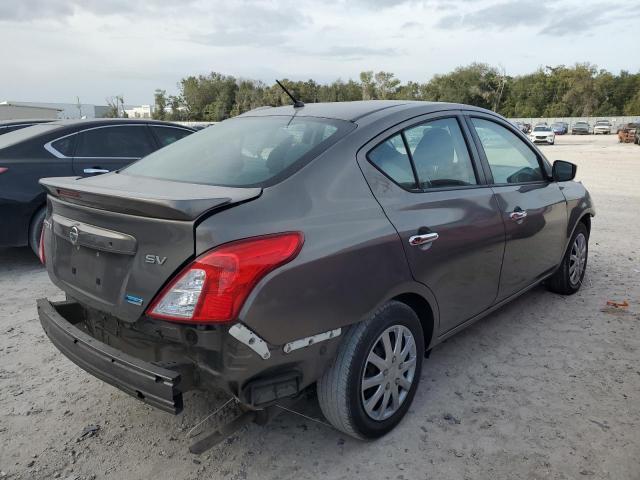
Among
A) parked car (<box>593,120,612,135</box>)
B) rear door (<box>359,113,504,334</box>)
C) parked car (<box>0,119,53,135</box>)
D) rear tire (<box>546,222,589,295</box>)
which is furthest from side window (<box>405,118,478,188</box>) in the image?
parked car (<box>593,120,612,135</box>)

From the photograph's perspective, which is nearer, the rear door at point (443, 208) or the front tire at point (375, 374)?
the front tire at point (375, 374)

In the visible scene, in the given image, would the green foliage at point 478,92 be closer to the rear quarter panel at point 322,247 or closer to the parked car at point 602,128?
the parked car at point 602,128

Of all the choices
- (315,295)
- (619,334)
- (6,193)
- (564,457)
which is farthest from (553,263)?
(6,193)

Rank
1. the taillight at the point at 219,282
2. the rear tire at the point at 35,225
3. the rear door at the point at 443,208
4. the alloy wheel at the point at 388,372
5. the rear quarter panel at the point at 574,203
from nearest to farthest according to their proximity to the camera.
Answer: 1. the taillight at the point at 219,282
2. the alloy wheel at the point at 388,372
3. the rear door at the point at 443,208
4. the rear quarter panel at the point at 574,203
5. the rear tire at the point at 35,225

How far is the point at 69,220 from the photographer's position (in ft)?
8.04

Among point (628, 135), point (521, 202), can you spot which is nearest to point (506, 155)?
point (521, 202)

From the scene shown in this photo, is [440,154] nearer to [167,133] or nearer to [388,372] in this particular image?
[388,372]

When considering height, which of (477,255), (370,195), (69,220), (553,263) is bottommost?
(553,263)

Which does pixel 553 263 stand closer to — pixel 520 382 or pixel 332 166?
pixel 520 382

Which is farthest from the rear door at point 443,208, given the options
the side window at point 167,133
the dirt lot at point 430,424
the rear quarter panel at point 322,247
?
the side window at point 167,133

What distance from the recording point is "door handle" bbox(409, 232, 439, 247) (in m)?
2.57

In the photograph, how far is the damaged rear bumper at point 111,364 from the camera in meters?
1.97

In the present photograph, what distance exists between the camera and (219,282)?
1.90m

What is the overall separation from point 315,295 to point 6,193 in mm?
4455
